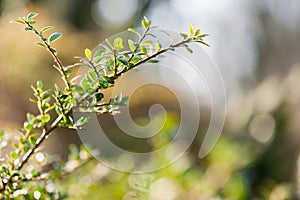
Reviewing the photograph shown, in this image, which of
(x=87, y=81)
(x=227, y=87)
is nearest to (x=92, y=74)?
(x=87, y=81)

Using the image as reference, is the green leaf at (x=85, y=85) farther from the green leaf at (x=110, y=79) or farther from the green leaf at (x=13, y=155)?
the green leaf at (x=13, y=155)

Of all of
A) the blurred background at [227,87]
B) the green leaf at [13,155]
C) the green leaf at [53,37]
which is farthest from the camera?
the blurred background at [227,87]

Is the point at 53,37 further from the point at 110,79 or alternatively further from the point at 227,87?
the point at 227,87

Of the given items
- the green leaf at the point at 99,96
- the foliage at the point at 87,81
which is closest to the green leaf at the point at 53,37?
the foliage at the point at 87,81

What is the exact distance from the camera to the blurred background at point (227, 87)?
1598 millimetres

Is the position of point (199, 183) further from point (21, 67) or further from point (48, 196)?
point (21, 67)

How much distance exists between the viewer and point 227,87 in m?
7.95

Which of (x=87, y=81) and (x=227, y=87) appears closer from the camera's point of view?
(x=87, y=81)

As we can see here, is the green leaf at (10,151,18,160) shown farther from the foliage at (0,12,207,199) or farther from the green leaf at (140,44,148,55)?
the green leaf at (140,44,148,55)

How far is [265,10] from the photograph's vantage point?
783cm

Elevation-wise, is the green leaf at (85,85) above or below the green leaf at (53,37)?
below

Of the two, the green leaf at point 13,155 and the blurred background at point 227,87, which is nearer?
the green leaf at point 13,155

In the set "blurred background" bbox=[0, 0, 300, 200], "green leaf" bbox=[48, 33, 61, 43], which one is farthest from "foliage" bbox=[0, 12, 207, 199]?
"blurred background" bbox=[0, 0, 300, 200]

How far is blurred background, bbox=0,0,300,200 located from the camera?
1.60 m
